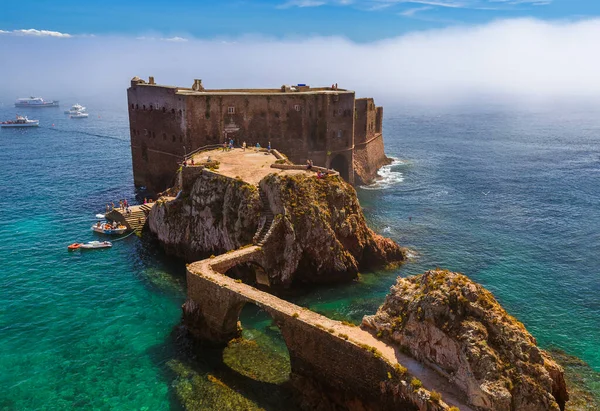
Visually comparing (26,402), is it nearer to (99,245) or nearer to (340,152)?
(99,245)

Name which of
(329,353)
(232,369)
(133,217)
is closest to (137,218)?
(133,217)

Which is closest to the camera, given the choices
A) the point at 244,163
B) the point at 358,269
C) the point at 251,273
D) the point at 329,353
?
the point at 329,353

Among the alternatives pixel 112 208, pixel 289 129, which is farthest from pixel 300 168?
pixel 112 208

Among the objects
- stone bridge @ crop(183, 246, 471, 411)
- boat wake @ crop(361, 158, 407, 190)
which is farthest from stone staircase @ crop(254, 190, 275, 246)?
boat wake @ crop(361, 158, 407, 190)

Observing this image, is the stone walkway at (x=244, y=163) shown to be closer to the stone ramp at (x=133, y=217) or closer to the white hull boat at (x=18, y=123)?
the stone ramp at (x=133, y=217)

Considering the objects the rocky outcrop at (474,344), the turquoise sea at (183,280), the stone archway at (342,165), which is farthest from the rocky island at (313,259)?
the turquoise sea at (183,280)

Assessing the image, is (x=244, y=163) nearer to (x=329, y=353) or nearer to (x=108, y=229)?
(x=108, y=229)
